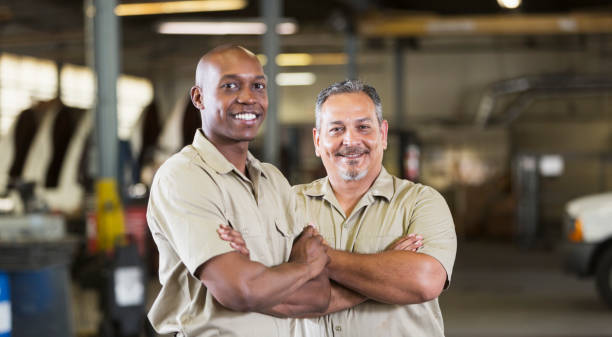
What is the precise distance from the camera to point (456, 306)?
975 cm

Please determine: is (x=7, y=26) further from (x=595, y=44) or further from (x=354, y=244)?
(x=354, y=244)

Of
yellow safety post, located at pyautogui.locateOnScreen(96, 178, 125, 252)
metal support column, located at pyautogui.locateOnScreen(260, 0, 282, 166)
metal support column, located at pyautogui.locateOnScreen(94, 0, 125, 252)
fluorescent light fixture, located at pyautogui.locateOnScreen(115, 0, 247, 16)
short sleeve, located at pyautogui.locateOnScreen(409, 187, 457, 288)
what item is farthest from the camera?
fluorescent light fixture, located at pyautogui.locateOnScreen(115, 0, 247, 16)

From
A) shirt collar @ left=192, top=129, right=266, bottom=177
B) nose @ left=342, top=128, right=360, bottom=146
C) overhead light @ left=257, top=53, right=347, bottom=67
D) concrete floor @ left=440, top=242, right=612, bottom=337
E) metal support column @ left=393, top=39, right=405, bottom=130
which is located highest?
overhead light @ left=257, top=53, right=347, bottom=67

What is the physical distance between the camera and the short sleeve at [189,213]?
212 centimetres

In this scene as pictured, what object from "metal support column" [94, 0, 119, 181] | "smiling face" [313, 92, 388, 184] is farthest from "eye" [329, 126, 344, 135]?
"metal support column" [94, 0, 119, 181]

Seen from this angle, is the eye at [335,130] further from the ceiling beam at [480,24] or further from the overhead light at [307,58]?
the overhead light at [307,58]

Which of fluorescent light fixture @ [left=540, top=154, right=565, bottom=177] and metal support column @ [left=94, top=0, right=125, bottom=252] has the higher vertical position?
metal support column @ [left=94, top=0, right=125, bottom=252]

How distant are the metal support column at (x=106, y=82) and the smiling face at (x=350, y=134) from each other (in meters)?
4.70

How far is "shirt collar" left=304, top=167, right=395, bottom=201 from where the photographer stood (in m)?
2.62

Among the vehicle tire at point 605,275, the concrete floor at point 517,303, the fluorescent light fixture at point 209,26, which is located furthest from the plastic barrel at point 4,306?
the fluorescent light fixture at point 209,26

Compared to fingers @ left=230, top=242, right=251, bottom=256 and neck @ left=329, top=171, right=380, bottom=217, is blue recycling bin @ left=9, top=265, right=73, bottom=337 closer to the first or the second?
neck @ left=329, top=171, right=380, bottom=217

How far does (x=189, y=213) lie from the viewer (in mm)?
2150

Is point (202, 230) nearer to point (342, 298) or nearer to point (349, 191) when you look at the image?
point (342, 298)

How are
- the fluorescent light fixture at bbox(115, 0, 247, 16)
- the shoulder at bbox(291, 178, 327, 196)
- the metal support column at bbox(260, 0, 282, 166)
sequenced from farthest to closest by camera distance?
the fluorescent light fixture at bbox(115, 0, 247, 16) → the metal support column at bbox(260, 0, 282, 166) → the shoulder at bbox(291, 178, 327, 196)
